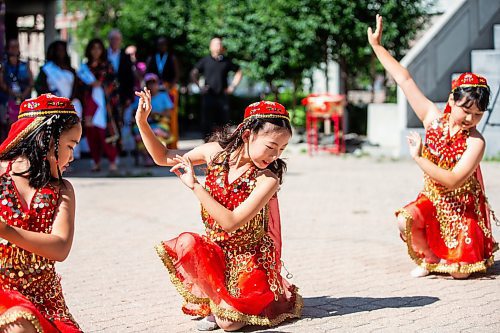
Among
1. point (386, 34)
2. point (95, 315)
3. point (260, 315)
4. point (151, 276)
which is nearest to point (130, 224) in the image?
point (151, 276)

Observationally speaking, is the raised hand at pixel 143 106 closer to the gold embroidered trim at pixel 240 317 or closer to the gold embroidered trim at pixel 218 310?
the gold embroidered trim at pixel 218 310

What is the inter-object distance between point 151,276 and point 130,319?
1118 mm

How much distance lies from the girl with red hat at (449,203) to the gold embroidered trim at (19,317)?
2996 millimetres

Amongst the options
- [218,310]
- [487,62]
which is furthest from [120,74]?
[218,310]

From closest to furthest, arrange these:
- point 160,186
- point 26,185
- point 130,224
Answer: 1. point 26,185
2. point 130,224
3. point 160,186

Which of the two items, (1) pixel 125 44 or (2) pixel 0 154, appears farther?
(1) pixel 125 44

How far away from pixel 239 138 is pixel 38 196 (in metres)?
1.35

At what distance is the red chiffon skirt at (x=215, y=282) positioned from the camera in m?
Result: 4.50

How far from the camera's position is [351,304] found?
5164 mm

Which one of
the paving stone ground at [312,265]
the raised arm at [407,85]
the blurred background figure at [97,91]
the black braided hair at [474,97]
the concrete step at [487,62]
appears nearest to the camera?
the paving stone ground at [312,265]

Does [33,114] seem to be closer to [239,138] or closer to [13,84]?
[239,138]

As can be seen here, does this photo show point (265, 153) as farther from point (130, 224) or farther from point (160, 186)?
point (160, 186)

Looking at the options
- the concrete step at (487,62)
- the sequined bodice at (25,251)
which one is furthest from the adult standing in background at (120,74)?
the sequined bodice at (25,251)

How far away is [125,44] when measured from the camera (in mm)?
22188
